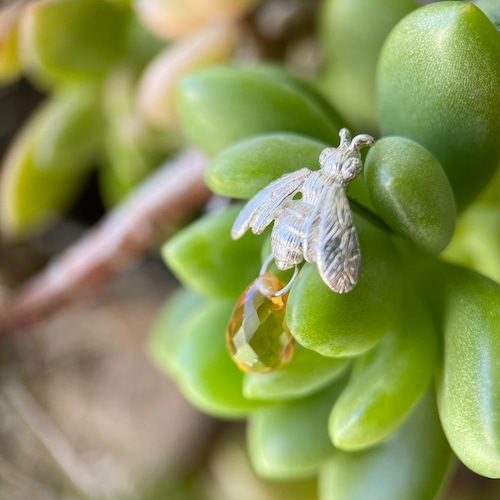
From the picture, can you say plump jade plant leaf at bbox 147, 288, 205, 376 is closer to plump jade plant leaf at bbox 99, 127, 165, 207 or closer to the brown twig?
the brown twig

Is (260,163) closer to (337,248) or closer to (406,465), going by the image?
(337,248)

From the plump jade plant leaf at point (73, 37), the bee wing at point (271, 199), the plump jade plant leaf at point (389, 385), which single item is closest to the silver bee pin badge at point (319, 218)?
the bee wing at point (271, 199)

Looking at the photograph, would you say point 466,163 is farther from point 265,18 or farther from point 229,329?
point 265,18

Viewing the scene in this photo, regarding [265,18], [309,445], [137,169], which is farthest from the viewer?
[137,169]

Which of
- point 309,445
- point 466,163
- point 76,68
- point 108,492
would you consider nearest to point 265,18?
point 76,68

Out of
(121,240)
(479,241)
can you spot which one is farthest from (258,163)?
(121,240)

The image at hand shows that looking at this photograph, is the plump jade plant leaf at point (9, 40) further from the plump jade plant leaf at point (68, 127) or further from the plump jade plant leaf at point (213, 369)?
the plump jade plant leaf at point (213, 369)
